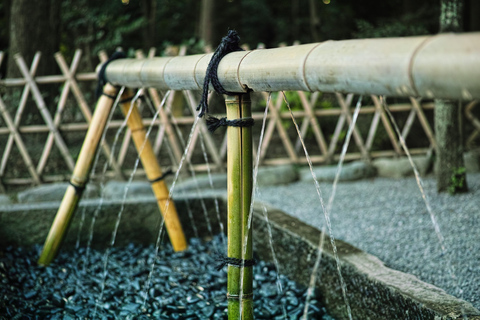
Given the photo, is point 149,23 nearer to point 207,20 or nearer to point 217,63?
point 207,20

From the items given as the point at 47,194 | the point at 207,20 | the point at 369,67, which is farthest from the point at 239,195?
the point at 207,20

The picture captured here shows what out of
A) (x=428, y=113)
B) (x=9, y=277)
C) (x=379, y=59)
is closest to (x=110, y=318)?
(x=9, y=277)

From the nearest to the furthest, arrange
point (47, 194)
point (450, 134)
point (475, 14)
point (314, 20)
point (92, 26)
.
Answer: point (450, 134)
point (47, 194)
point (92, 26)
point (314, 20)
point (475, 14)

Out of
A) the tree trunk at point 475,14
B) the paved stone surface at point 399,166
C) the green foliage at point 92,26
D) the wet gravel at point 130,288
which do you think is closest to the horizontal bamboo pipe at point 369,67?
the wet gravel at point 130,288

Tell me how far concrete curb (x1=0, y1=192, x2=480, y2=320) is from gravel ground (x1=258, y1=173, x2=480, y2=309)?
0.33 m

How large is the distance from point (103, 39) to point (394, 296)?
24.1 feet

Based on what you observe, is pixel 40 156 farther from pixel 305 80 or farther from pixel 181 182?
pixel 305 80

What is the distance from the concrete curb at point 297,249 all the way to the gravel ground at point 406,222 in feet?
1.09

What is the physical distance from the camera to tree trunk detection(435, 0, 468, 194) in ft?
12.0

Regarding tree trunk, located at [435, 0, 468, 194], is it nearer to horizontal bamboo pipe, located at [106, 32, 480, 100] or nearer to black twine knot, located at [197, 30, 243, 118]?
black twine knot, located at [197, 30, 243, 118]

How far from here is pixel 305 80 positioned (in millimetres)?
1274

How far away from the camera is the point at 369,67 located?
1.06 meters

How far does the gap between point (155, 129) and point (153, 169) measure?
9.91ft

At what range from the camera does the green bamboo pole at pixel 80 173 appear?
2.89 metres
